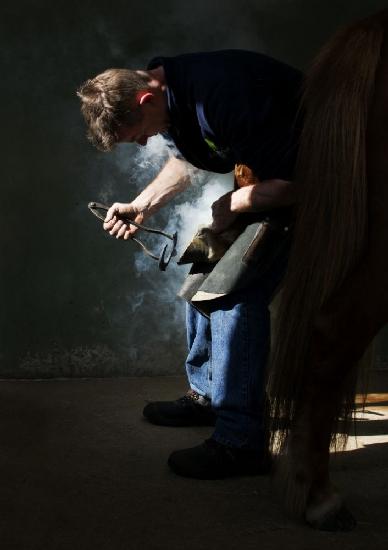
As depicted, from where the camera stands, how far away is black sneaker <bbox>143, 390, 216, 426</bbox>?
105 inches

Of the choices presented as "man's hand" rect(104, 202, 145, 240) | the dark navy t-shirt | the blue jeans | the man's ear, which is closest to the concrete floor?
the blue jeans

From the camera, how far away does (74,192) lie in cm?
340

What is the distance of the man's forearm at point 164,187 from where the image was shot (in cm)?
262

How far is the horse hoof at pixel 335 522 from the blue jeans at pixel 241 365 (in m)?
0.40

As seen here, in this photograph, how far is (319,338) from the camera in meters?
1.77

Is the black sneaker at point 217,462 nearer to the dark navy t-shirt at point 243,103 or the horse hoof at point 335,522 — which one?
the horse hoof at point 335,522

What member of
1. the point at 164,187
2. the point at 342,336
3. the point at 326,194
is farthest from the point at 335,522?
the point at 164,187

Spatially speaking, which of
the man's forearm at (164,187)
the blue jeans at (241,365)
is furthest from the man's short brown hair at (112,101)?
the blue jeans at (241,365)

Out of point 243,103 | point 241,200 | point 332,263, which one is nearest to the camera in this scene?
point 332,263

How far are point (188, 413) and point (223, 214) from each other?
30.8 inches

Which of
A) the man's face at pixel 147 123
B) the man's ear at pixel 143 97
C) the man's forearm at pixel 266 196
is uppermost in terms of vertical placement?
the man's ear at pixel 143 97

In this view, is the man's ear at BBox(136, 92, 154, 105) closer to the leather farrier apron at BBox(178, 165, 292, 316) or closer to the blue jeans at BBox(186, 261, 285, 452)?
the leather farrier apron at BBox(178, 165, 292, 316)

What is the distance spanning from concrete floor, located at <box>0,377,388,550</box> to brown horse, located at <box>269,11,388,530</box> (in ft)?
0.37

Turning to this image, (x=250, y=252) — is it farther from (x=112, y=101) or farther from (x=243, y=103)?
(x=112, y=101)
